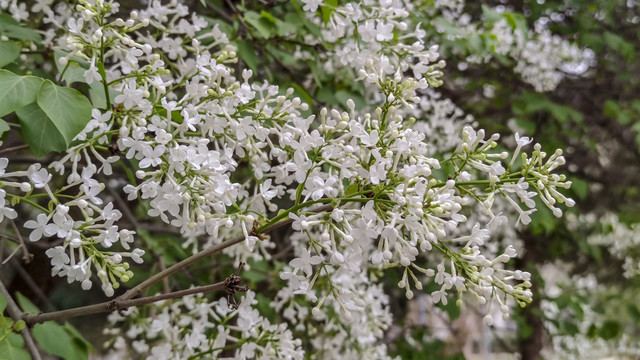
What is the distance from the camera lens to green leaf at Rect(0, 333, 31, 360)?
1685mm

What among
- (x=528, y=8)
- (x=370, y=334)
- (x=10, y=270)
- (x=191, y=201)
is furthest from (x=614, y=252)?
(x=191, y=201)

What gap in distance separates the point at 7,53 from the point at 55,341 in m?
0.94

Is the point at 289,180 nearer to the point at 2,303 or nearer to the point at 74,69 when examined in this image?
the point at 74,69

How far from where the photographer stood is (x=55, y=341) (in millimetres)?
2049

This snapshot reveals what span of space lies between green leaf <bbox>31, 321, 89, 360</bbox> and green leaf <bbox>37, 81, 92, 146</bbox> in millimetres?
881

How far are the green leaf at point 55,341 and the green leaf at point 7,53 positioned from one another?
2.78ft

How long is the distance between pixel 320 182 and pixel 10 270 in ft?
11.9

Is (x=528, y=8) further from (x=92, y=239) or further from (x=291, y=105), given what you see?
(x=92, y=239)

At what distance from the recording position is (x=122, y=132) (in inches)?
60.6

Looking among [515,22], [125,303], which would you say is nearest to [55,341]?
[125,303]

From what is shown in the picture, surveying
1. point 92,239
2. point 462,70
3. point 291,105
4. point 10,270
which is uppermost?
point 291,105

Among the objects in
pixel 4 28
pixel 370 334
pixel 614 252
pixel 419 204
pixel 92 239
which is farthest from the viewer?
pixel 614 252

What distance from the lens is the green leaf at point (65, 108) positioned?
1.47 meters

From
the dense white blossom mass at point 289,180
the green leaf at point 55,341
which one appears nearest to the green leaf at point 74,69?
the dense white blossom mass at point 289,180
